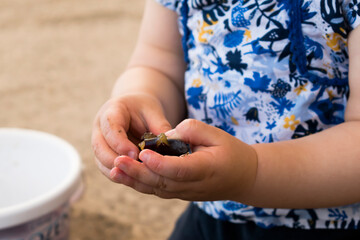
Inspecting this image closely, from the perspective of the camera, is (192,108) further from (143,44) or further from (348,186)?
(348,186)

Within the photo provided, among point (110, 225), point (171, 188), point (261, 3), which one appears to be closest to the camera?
point (171, 188)

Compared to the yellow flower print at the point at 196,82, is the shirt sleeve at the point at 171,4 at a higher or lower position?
higher

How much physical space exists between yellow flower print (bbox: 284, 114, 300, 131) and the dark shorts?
0.55ft

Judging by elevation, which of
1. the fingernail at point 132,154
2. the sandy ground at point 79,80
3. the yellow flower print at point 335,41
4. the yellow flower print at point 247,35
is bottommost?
the sandy ground at point 79,80

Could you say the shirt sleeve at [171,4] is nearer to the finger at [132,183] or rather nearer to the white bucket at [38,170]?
the finger at [132,183]

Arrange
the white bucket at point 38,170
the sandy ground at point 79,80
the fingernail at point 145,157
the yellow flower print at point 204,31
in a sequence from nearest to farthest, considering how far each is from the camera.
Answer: the fingernail at point 145,157 → the yellow flower print at point 204,31 → the white bucket at point 38,170 → the sandy ground at point 79,80

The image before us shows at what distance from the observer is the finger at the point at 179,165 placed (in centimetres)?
48

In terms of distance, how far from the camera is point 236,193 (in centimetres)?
58

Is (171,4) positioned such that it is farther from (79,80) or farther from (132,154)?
(79,80)

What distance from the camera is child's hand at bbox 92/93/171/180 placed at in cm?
55

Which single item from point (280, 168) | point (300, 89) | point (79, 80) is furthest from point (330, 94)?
point (79, 80)

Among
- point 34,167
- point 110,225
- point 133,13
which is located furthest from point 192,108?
point 133,13

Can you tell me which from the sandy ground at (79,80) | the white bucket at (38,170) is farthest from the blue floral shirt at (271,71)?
the sandy ground at (79,80)

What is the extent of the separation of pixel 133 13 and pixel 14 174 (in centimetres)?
192
